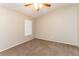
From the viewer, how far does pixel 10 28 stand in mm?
3820

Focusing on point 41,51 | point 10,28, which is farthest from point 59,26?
point 10,28

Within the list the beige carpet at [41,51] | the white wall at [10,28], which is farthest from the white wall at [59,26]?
the white wall at [10,28]

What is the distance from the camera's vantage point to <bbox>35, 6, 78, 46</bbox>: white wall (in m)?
4.65

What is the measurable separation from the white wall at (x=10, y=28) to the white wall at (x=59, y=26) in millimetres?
1567

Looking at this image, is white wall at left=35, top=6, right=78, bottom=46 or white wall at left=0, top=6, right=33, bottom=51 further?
white wall at left=35, top=6, right=78, bottom=46

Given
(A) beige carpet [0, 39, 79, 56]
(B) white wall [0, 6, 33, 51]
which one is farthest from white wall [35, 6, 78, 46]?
(B) white wall [0, 6, 33, 51]

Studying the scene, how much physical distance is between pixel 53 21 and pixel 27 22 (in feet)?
4.58

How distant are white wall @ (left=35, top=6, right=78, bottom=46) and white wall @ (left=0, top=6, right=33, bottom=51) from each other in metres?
1.57

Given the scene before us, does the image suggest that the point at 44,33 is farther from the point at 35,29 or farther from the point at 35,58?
the point at 35,58

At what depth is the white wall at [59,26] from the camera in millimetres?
4646

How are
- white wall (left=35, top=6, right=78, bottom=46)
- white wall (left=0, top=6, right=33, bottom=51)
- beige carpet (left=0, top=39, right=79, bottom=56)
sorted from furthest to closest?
white wall (left=35, top=6, right=78, bottom=46) → white wall (left=0, top=6, right=33, bottom=51) → beige carpet (left=0, top=39, right=79, bottom=56)

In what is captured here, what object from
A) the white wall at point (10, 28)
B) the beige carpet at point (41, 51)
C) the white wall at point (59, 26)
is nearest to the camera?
the beige carpet at point (41, 51)

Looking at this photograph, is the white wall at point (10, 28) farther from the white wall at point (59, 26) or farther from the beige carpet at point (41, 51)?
the white wall at point (59, 26)

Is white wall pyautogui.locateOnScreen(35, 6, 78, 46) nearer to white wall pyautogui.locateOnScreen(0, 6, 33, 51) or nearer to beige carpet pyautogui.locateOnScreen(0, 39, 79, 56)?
beige carpet pyautogui.locateOnScreen(0, 39, 79, 56)
